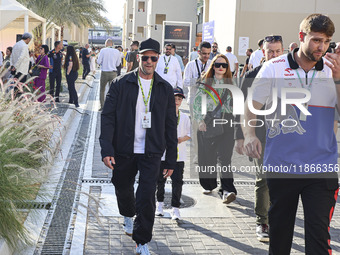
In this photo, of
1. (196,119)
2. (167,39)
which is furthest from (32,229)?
(167,39)

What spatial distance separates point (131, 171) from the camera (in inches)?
206

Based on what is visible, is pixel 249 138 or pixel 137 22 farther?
pixel 137 22

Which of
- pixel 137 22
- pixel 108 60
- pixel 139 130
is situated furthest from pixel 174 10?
pixel 139 130

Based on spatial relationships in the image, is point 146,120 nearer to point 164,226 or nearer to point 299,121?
point 164,226

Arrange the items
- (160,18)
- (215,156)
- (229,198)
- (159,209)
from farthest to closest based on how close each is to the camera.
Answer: (160,18) → (215,156) → (229,198) → (159,209)

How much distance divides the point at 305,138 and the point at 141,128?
5.53ft

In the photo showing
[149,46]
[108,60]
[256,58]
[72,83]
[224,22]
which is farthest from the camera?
[224,22]

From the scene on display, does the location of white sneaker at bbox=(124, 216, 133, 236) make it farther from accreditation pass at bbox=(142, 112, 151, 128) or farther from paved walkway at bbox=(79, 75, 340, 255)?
accreditation pass at bbox=(142, 112, 151, 128)

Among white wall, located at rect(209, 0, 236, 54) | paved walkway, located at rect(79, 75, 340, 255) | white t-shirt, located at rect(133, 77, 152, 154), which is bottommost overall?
paved walkway, located at rect(79, 75, 340, 255)

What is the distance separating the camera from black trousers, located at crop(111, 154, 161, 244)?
4945 mm

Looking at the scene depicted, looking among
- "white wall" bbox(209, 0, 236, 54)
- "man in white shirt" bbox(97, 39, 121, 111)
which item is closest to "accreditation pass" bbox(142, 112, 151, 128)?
"man in white shirt" bbox(97, 39, 121, 111)

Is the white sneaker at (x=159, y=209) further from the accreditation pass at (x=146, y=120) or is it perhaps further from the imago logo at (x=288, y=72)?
the imago logo at (x=288, y=72)

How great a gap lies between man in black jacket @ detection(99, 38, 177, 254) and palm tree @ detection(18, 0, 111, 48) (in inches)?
995

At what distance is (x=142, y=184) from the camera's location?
502cm
